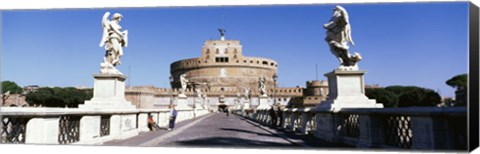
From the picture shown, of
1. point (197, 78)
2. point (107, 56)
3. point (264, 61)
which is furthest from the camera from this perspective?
point (264, 61)

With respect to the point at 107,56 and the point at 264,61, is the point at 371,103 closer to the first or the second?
the point at 107,56

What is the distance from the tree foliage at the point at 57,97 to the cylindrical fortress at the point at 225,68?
30.3m

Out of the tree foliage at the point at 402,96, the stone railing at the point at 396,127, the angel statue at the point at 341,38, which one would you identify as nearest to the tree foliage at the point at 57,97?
the tree foliage at the point at 402,96

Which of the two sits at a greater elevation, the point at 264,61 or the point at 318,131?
the point at 264,61

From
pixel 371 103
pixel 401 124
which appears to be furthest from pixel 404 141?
pixel 371 103

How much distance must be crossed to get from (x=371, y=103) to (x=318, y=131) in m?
1.41

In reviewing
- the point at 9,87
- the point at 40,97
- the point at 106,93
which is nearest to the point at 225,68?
the point at 40,97

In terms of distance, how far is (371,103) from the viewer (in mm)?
8094

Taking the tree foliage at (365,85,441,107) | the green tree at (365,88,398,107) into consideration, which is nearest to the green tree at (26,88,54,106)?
the green tree at (365,88,398,107)

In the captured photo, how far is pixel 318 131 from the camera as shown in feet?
29.5

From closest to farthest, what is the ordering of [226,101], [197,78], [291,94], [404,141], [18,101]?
1. [404,141]
2. [18,101]
3. [226,101]
4. [291,94]
5. [197,78]

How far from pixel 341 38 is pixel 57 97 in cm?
5916

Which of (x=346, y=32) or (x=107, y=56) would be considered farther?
(x=107, y=56)

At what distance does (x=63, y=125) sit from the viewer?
6.50 meters
